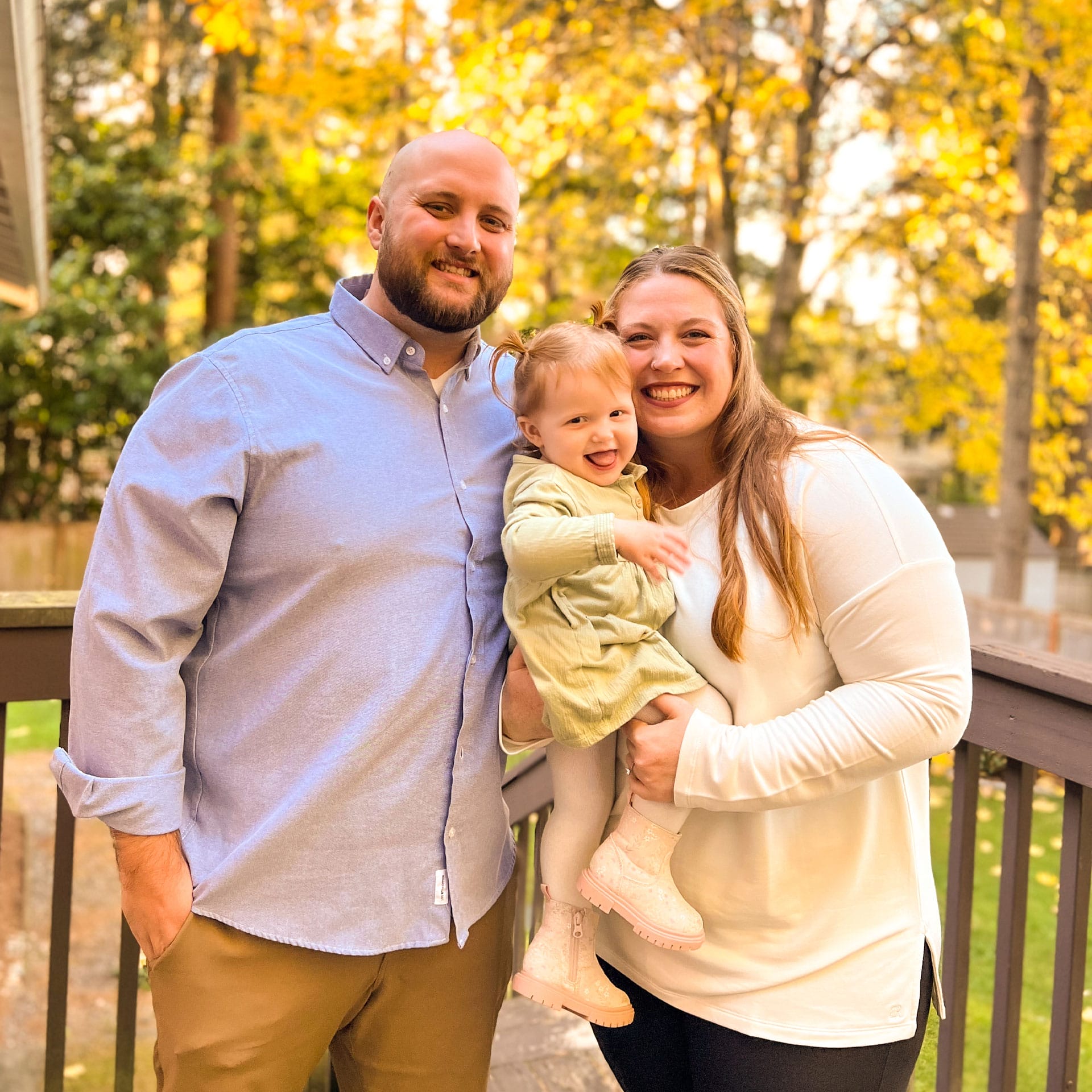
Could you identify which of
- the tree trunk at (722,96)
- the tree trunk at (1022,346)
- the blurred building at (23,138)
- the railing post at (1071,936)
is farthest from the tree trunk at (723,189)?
the railing post at (1071,936)

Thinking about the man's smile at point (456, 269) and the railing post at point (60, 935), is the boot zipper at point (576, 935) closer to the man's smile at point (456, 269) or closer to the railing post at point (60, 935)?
the railing post at point (60, 935)

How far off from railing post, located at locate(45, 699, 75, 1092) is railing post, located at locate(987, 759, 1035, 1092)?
1.89 meters

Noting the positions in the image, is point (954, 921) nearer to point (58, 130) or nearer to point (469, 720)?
point (469, 720)

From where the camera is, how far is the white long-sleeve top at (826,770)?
171 centimetres

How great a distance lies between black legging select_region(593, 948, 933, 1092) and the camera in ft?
5.83

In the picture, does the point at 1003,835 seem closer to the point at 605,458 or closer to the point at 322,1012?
the point at 605,458

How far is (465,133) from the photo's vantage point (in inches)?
81.0

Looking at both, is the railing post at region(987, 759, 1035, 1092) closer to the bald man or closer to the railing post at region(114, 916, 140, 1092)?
the bald man

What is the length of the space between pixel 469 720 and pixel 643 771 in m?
0.33

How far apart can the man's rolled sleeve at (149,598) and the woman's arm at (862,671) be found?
0.83 m

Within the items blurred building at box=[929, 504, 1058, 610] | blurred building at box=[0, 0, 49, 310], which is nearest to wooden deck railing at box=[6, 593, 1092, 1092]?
blurred building at box=[0, 0, 49, 310]

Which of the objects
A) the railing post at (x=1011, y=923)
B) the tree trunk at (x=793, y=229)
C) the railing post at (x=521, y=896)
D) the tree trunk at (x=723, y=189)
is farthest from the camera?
the tree trunk at (x=793, y=229)

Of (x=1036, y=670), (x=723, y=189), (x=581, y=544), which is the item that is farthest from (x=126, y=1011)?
(x=723, y=189)

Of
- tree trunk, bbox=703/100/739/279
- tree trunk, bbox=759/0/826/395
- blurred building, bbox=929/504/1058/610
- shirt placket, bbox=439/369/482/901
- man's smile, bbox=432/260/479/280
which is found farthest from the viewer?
blurred building, bbox=929/504/1058/610
